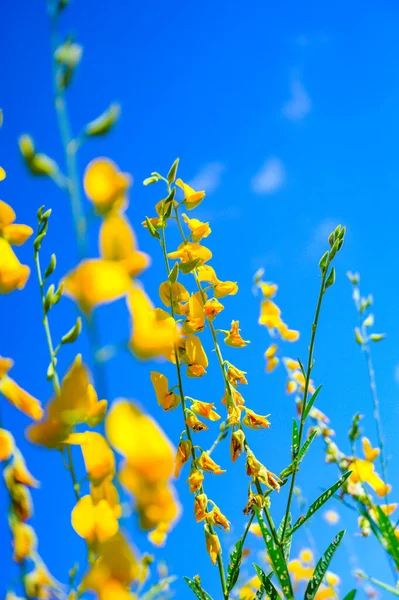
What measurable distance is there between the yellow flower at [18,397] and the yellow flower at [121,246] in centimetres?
19

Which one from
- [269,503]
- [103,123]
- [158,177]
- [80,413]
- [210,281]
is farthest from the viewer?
[158,177]

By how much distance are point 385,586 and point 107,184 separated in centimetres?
85

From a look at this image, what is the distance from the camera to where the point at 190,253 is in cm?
138

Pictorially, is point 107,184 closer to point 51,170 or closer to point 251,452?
point 51,170

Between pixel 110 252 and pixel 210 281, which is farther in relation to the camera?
pixel 210 281

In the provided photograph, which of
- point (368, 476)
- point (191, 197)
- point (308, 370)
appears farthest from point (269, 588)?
point (368, 476)

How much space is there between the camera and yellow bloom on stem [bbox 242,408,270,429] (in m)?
1.30

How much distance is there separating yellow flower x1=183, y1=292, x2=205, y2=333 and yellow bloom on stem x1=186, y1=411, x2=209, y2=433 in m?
0.19

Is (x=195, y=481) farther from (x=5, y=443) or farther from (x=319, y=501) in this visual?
(x=5, y=443)

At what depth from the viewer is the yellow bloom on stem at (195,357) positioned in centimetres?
126

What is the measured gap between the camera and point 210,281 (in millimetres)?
1439

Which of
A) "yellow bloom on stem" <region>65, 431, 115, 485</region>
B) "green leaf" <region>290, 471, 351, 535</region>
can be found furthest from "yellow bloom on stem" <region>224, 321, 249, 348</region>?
"yellow bloom on stem" <region>65, 431, 115, 485</region>

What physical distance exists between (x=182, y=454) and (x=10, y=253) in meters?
0.71

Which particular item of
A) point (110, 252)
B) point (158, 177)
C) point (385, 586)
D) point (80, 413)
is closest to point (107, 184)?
point (110, 252)
